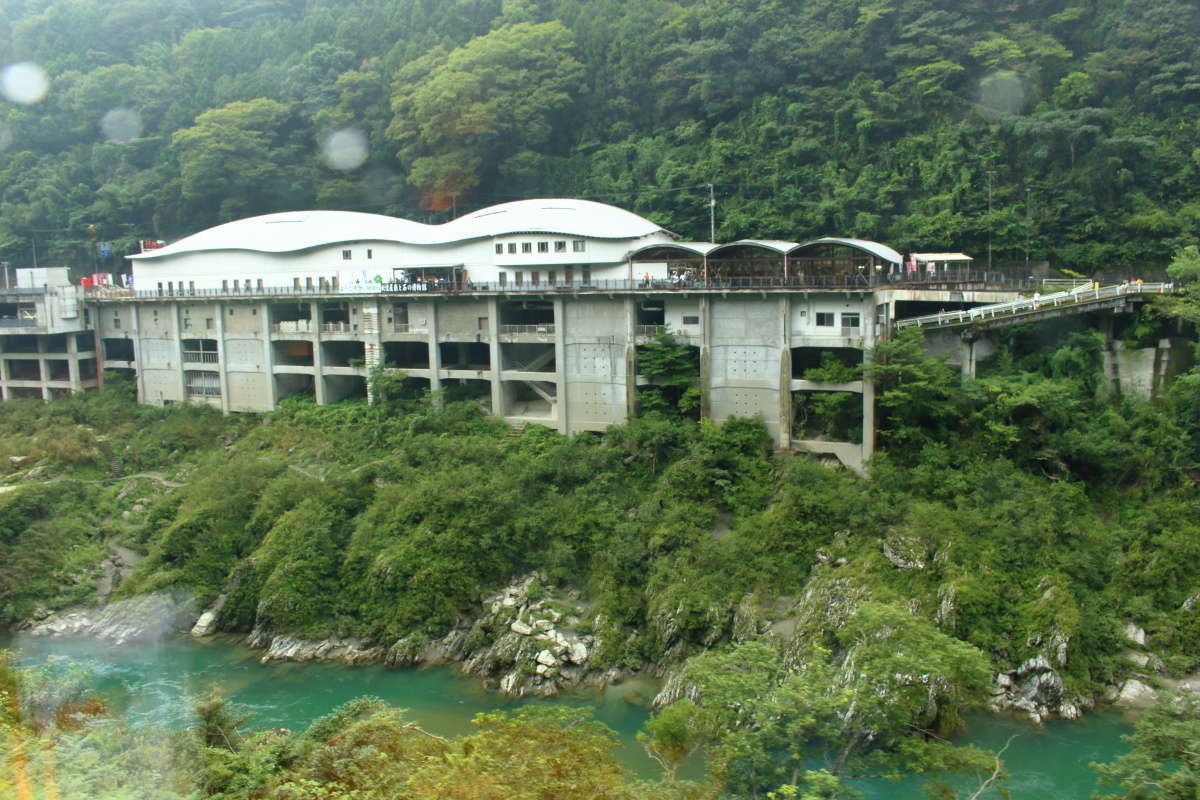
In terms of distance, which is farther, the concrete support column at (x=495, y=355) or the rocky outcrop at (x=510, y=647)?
the concrete support column at (x=495, y=355)

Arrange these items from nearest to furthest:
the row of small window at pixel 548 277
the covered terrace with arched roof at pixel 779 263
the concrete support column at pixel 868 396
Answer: the concrete support column at pixel 868 396 < the covered terrace with arched roof at pixel 779 263 < the row of small window at pixel 548 277

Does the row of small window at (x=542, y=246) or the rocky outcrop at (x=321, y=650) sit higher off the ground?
the row of small window at (x=542, y=246)

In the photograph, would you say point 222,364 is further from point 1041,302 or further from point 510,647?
point 1041,302

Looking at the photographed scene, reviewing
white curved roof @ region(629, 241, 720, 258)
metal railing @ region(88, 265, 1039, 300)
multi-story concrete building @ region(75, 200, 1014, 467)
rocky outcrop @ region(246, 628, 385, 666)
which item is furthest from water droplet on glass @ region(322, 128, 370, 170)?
rocky outcrop @ region(246, 628, 385, 666)

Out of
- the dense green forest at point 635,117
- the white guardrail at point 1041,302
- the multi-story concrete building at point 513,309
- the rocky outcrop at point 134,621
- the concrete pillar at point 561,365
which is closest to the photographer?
the rocky outcrop at point 134,621

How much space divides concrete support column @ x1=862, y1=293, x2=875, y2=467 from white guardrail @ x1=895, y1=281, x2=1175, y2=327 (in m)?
1.03

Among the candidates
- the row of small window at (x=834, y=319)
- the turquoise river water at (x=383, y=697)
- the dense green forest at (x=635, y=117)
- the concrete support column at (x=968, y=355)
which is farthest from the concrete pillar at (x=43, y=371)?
the concrete support column at (x=968, y=355)

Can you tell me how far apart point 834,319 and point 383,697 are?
15.9 metres

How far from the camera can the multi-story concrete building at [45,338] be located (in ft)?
132

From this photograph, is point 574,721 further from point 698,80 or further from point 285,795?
point 698,80

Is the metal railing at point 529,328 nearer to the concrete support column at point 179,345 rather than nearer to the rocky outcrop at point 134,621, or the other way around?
the rocky outcrop at point 134,621

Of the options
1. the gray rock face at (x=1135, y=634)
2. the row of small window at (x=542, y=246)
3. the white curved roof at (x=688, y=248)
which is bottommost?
the gray rock face at (x=1135, y=634)

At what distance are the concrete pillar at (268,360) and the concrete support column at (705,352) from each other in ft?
59.8

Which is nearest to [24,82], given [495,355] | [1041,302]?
[495,355]
